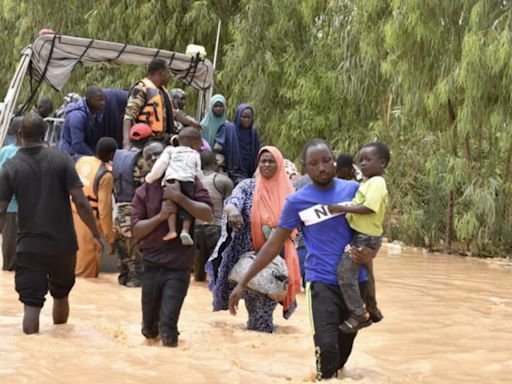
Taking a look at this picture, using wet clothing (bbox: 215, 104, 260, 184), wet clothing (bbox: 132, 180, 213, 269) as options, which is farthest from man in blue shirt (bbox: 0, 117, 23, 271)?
wet clothing (bbox: 132, 180, 213, 269)

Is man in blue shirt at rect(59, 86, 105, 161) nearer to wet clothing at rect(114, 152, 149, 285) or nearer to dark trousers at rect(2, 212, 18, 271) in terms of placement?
dark trousers at rect(2, 212, 18, 271)

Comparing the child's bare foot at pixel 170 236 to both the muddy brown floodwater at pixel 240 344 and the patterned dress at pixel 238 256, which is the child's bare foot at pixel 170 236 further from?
the patterned dress at pixel 238 256

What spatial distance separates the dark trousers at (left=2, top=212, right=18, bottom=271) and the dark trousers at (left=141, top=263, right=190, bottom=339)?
407 cm

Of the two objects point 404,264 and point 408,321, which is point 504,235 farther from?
point 408,321

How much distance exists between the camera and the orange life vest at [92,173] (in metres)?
9.95

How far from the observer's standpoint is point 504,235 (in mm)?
13945

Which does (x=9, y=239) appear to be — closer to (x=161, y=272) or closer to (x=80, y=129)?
(x=80, y=129)

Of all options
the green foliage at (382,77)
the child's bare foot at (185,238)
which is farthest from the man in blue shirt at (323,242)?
the green foliage at (382,77)

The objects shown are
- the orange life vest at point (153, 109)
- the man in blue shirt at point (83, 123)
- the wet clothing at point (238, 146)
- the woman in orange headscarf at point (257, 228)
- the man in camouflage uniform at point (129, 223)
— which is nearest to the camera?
the woman in orange headscarf at point (257, 228)

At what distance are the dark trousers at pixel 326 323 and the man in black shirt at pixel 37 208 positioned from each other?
2.17 meters

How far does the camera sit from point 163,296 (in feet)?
21.1

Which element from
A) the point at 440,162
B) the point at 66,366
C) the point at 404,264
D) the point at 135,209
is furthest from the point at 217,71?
the point at 66,366

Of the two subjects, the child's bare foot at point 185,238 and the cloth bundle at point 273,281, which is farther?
the cloth bundle at point 273,281

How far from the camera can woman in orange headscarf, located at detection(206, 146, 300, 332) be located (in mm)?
7332
